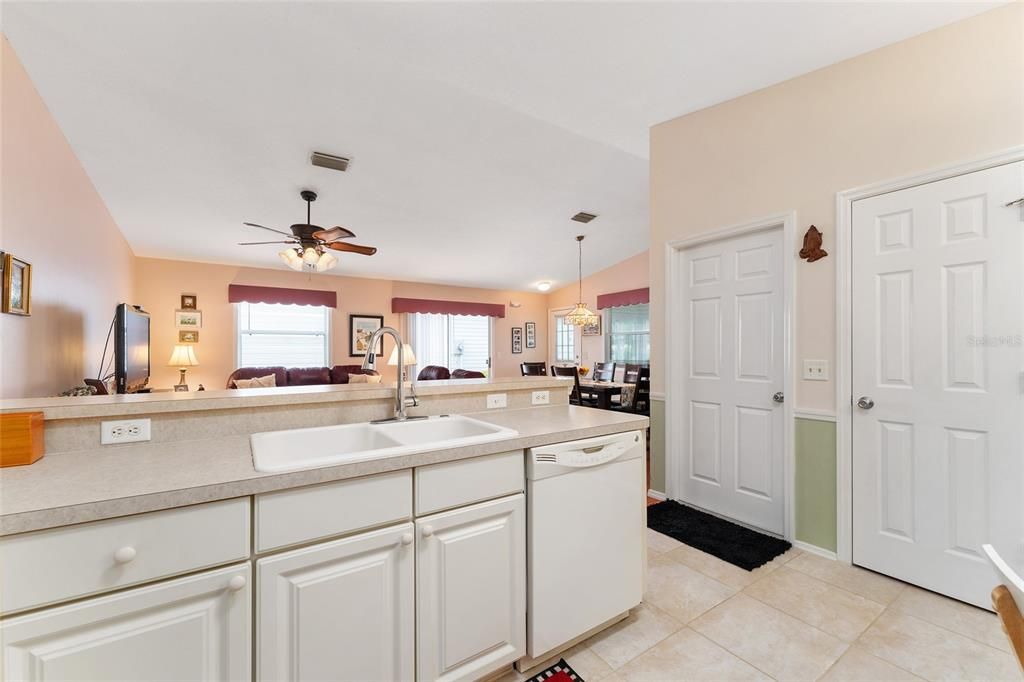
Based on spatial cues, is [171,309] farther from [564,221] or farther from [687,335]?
[687,335]

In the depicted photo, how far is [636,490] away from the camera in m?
1.72

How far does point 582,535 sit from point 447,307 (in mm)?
6267

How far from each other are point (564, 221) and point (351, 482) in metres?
4.62

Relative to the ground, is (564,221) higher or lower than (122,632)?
higher

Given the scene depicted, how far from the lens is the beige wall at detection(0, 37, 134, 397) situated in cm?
211

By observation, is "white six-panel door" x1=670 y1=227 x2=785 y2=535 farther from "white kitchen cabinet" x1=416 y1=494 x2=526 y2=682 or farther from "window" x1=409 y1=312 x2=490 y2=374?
"window" x1=409 y1=312 x2=490 y2=374

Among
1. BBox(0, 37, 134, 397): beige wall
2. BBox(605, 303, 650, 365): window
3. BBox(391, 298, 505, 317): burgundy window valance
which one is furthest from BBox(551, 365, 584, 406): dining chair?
BBox(0, 37, 134, 397): beige wall

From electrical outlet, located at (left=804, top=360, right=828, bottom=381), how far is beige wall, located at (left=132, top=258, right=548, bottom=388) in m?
5.58

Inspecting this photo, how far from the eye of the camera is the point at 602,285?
740 centimetres

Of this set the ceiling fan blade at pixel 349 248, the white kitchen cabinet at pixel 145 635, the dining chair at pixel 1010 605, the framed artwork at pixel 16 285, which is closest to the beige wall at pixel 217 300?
the ceiling fan blade at pixel 349 248

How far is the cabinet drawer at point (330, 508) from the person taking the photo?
1038 mm

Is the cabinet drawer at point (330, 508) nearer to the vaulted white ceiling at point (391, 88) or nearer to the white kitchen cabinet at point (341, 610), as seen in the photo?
the white kitchen cabinet at point (341, 610)

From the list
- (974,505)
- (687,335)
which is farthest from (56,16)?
(974,505)

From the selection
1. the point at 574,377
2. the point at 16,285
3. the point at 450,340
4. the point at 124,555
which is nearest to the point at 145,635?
the point at 124,555
